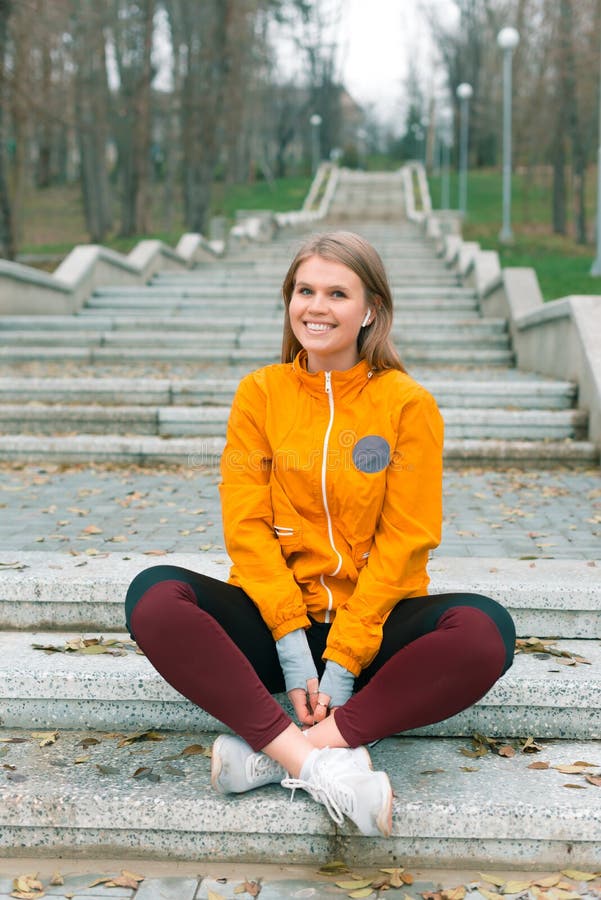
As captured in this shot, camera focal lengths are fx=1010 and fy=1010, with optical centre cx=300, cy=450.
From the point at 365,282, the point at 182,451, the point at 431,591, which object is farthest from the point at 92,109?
the point at 365,282

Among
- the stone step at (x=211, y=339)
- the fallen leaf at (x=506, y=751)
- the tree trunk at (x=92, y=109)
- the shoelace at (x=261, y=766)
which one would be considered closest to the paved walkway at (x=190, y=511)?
the fallen leaf at (x=506, y=751)

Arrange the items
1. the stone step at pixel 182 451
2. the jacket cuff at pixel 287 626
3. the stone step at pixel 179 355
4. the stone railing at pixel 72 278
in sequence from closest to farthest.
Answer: the jacket cuff at pixel 287 626, the stone step at pixel 182 451, the stone step at pixel 179 355, the stone railing at pixel 72 278

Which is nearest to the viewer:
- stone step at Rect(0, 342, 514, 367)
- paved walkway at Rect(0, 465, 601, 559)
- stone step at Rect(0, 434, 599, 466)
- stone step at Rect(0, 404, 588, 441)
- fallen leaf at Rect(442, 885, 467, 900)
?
fallen leaf at Rect(442, 885, 467, 900)

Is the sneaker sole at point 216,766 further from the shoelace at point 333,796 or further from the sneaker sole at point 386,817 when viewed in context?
the sneaker sole at point 386,817

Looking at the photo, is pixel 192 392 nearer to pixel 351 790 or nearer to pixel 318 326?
pixel 318 326

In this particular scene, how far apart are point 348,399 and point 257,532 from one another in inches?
18.5

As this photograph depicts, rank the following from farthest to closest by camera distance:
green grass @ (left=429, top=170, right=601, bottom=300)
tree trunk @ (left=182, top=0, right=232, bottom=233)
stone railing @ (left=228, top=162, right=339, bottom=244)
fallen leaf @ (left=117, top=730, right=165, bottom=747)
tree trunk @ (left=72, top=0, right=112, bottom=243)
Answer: tree trunk @ (left=72, top=0, right=112, bottom=243) < tree trunk @ (left=182, top=0, right=232, bottom=233) < stone railing @ (left=228, top=162, right=339, bottom=244) < green grass @ (left=429, top=170, right=601, bottom=300) < fallen leaf @ (left=117, top=730, right=165, bottom=747)

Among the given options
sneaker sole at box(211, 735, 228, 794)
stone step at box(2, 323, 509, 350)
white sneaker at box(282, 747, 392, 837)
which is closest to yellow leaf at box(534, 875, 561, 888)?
white sneaker at box(282, 747, 392, 837)

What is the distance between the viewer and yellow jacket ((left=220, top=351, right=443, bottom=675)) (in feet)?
9.21

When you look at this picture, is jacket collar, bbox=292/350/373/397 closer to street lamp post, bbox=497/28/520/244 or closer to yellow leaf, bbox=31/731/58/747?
yellow leaf, bbox=31/731/58/747

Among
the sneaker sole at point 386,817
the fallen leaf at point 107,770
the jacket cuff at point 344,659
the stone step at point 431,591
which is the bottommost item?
the fallen leaf at point 107,770

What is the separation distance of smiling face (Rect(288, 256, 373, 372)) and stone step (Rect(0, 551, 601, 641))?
3.87 feet

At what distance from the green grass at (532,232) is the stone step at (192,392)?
467cm

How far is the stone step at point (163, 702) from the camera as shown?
309 cm
